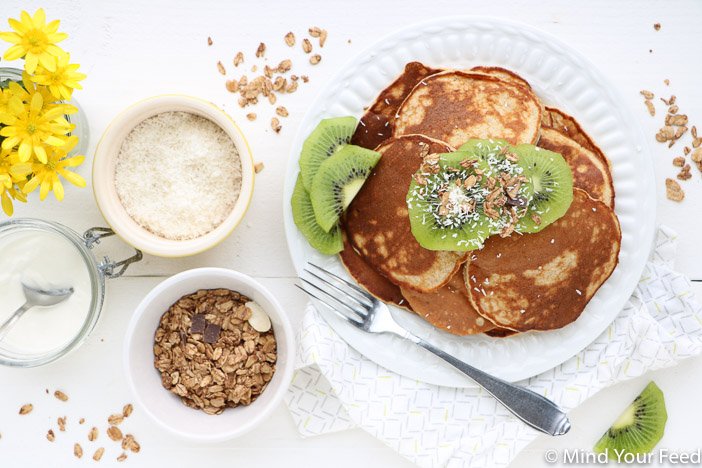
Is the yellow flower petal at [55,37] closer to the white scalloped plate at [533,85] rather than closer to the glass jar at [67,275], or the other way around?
the glass jar at [67,275]

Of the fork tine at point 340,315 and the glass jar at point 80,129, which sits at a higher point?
the glass jar at point 80,129

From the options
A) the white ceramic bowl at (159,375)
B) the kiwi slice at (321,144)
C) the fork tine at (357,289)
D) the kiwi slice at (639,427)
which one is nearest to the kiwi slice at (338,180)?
the kiwi slice at (321,144)

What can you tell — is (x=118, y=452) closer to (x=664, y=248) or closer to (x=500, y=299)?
(x=500, y=299)

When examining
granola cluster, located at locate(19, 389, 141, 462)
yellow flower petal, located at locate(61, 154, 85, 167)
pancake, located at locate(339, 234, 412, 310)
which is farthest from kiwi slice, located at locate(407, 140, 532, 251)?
granola cluster, located at locate(19, 389, 141, 462)

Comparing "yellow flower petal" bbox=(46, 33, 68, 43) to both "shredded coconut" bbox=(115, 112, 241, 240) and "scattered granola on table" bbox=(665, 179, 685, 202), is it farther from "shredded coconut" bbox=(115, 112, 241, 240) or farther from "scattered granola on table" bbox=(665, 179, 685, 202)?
"scattered granola on table" bbox=(665, 179, 685, 202)

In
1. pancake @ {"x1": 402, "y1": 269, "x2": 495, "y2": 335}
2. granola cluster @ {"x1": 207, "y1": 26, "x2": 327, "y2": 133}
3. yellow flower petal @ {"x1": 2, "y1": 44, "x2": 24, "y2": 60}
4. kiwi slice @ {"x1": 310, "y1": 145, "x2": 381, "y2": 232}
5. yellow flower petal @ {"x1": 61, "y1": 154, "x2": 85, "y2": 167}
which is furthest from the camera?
granola cluster @ {"x1": 207, "y1": 26, "x2": 327, "y2": 133}

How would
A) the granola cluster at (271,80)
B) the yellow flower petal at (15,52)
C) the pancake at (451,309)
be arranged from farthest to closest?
the granola cluster at (271,80), the pancake at (451,309), the yellow flower petal at (15,52)
